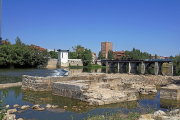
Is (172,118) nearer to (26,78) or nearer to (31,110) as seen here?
(31,110)

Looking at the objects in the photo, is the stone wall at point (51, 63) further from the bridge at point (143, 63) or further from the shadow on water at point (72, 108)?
the shadow on water at point (72, 108)

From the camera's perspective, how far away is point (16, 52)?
5741 centimetres

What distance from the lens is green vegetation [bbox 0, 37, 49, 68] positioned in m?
54.3

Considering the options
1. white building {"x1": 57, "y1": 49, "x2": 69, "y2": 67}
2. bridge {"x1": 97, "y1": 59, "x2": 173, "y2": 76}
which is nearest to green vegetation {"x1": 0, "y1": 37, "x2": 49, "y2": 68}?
white building {"x1": 57, "y1": 49, "x2": 69, "y2": 67}

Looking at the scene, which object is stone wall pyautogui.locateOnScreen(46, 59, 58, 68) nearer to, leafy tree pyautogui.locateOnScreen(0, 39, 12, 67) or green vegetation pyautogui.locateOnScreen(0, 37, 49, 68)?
green vegetation pyautogui.locateOnScreen(0, 37, 49, 68)

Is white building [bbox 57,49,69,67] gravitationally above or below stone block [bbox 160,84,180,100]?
above

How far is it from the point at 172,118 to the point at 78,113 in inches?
204

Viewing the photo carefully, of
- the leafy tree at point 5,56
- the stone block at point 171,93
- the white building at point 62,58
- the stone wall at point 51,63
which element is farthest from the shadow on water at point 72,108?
the white building at point 62,58

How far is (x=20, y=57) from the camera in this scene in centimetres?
5675

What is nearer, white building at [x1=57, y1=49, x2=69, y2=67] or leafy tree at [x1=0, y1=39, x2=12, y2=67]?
leafy tree at [x1=0, y1=39, x2=12, y2=67]

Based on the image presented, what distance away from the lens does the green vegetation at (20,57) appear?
54.3 metres

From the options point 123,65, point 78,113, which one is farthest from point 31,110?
point 123,65

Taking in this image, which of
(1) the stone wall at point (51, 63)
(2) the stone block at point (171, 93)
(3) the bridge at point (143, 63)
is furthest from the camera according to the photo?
(1) the stone wall at point (51, 63)

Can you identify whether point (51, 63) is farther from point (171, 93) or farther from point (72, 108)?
point (72, 108)
